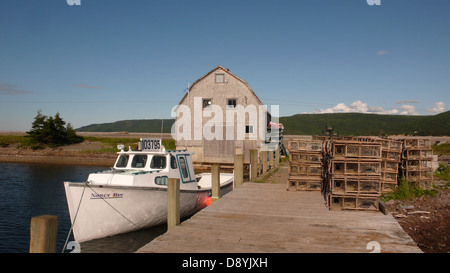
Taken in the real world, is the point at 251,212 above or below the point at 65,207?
above

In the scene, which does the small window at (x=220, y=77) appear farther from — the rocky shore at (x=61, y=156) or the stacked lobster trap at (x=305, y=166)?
the stacked lobster trap at (x=305, y=166)

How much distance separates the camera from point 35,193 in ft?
70.6

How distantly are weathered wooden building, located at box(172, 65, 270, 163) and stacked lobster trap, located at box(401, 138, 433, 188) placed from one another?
63.5 feet

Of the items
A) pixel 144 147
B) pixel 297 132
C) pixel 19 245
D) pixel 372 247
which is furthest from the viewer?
pixel 297 132

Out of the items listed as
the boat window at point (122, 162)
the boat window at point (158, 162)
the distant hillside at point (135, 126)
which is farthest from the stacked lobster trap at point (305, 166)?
the distant hillside at point (135, 126)

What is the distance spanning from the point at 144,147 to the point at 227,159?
63.6ft

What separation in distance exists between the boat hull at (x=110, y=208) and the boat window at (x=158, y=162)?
1.68m

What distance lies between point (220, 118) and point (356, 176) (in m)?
24.2

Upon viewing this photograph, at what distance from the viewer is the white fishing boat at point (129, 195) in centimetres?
1129

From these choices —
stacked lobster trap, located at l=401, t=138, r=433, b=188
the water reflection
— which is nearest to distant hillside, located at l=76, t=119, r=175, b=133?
the water reflection

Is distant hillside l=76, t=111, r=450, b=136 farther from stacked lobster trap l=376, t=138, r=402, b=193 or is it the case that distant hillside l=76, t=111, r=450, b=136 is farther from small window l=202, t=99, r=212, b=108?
stacked lobster trap l=376, t=138, r=402, b=193

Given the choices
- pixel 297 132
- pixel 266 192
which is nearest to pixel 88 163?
pixel 266 192
